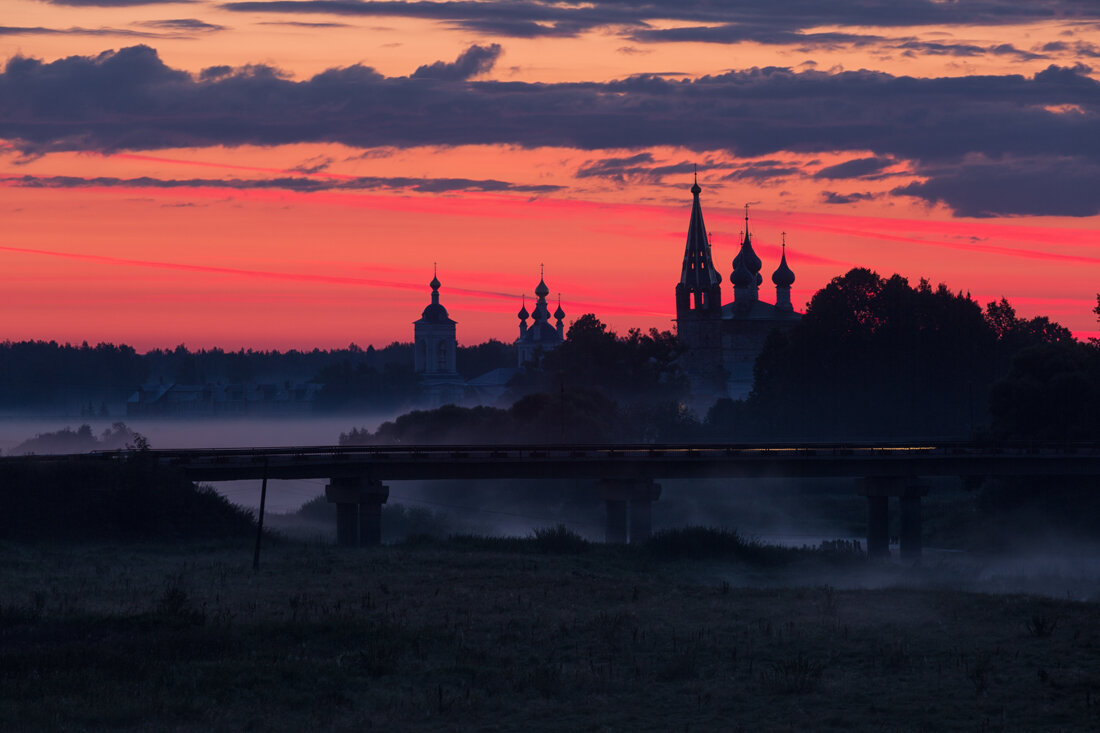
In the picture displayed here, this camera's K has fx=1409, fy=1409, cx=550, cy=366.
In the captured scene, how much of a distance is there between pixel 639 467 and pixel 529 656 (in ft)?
163

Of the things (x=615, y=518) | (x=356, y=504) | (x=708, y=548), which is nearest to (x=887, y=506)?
(x=615, y=518)

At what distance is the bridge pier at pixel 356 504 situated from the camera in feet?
256

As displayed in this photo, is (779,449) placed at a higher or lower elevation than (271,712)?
higher

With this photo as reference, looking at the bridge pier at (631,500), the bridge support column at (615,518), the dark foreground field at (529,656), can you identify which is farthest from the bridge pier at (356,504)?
the dark foreground field at (529,656)

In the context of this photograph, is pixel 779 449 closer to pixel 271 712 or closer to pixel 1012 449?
pixel 1012 449

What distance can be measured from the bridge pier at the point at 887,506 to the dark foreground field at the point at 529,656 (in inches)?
1461

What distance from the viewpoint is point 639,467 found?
269 feet

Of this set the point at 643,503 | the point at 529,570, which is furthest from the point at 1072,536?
the point at 529,570

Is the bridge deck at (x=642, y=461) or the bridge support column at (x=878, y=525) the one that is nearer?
the bridge deck at (x=642, y=461)

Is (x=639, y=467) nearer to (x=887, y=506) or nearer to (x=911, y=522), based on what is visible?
(x=887, y=506)

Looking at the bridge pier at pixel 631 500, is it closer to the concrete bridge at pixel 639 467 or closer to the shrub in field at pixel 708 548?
the concrete bridge at pixel 639 467

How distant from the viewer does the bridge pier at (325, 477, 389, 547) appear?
7806 cm

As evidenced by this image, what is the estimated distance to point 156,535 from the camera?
67062mm

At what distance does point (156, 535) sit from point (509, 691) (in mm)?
42516
